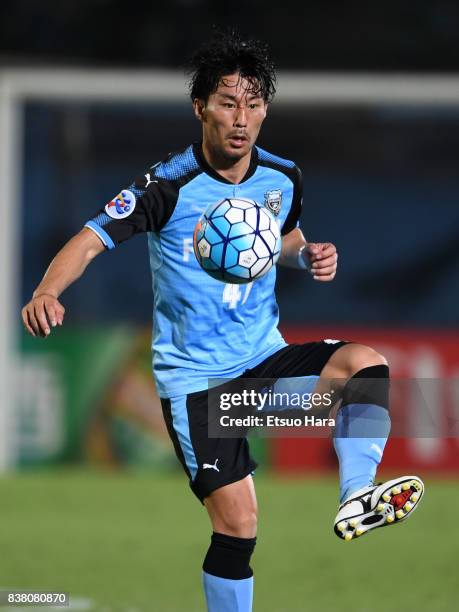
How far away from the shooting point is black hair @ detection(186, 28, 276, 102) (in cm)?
507

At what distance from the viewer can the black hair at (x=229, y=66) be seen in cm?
507

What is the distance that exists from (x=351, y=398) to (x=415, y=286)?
9.89 metres

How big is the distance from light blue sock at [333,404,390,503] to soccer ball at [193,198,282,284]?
2.14ft

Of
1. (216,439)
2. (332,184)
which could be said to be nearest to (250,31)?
(332,184)

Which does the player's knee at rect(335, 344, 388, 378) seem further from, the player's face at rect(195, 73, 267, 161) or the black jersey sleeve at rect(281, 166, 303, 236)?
the player's face at rect(195, 73, 267, 161)

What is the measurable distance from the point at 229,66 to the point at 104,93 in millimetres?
7334

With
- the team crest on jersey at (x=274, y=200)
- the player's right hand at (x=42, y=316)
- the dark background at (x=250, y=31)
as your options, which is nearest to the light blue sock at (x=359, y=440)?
the team crest on jersey at (x=274, y=200)

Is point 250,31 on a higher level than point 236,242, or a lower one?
higher

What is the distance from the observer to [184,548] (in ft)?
27.9

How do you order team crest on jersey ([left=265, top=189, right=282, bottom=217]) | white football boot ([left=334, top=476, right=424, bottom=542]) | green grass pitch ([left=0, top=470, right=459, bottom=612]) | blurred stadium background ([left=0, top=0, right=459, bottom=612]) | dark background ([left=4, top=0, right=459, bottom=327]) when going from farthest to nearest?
dark background ([left=4, top=0, right=459, bottom=327]) < blurred stadium background ([left=0, top=0, right=459, bottom=612]) < green grass pitch ([left=0, top=470, right=459, bottom=612]) < team crest on jersey ([left=265, top=189, right=282, bottom=217]) < white football boot ([left=334, top=476, right=424, bottom=542])

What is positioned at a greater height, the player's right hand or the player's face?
the player's face

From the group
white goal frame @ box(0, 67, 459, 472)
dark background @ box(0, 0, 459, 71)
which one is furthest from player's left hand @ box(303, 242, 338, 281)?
dark background @ box(0, 0, 459, 71)

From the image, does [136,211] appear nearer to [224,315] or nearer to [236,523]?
[224,315]

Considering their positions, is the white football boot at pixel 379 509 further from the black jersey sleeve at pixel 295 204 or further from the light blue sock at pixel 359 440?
the black jersey sleeve at pixel 295 204
